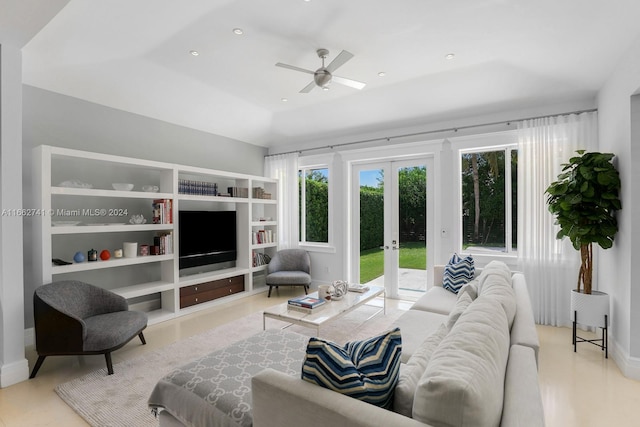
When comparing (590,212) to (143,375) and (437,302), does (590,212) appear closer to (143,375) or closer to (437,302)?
(437,302)

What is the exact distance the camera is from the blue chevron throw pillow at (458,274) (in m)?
3.72

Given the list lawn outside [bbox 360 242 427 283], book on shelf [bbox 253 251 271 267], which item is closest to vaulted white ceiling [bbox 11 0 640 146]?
lawn outside [bbox 360 242 427 283]

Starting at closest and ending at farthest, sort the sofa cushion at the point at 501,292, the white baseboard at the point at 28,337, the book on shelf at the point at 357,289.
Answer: the sofa cushion at the point at 501,292 → the white baseboard at the point at 28,337 → the book on shelf at the point at 357,289

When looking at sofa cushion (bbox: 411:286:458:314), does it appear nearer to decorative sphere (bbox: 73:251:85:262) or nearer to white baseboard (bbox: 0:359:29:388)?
white baseboard (bbox: 0:359:29:388)

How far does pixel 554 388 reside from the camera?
2574mm

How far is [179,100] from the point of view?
4348 mm

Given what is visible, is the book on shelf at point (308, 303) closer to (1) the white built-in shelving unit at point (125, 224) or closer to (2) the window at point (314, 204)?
(1) the white built-in shelving unit at point (125, 224)

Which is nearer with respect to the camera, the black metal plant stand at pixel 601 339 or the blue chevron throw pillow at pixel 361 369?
the blue chevron throw pillow at pixel 361 369

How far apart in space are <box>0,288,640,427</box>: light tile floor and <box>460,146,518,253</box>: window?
1.29 meters

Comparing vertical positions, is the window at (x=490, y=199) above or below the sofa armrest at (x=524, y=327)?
above

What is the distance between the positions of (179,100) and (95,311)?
2796 millimetres

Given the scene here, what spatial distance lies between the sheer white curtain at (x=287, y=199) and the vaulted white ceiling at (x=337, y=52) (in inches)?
55.6

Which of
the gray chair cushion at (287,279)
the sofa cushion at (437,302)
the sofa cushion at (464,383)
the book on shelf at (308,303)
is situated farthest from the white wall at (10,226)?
the sofa cushion at (437,302)

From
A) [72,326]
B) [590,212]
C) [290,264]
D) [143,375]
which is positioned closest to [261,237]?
[290,264]
